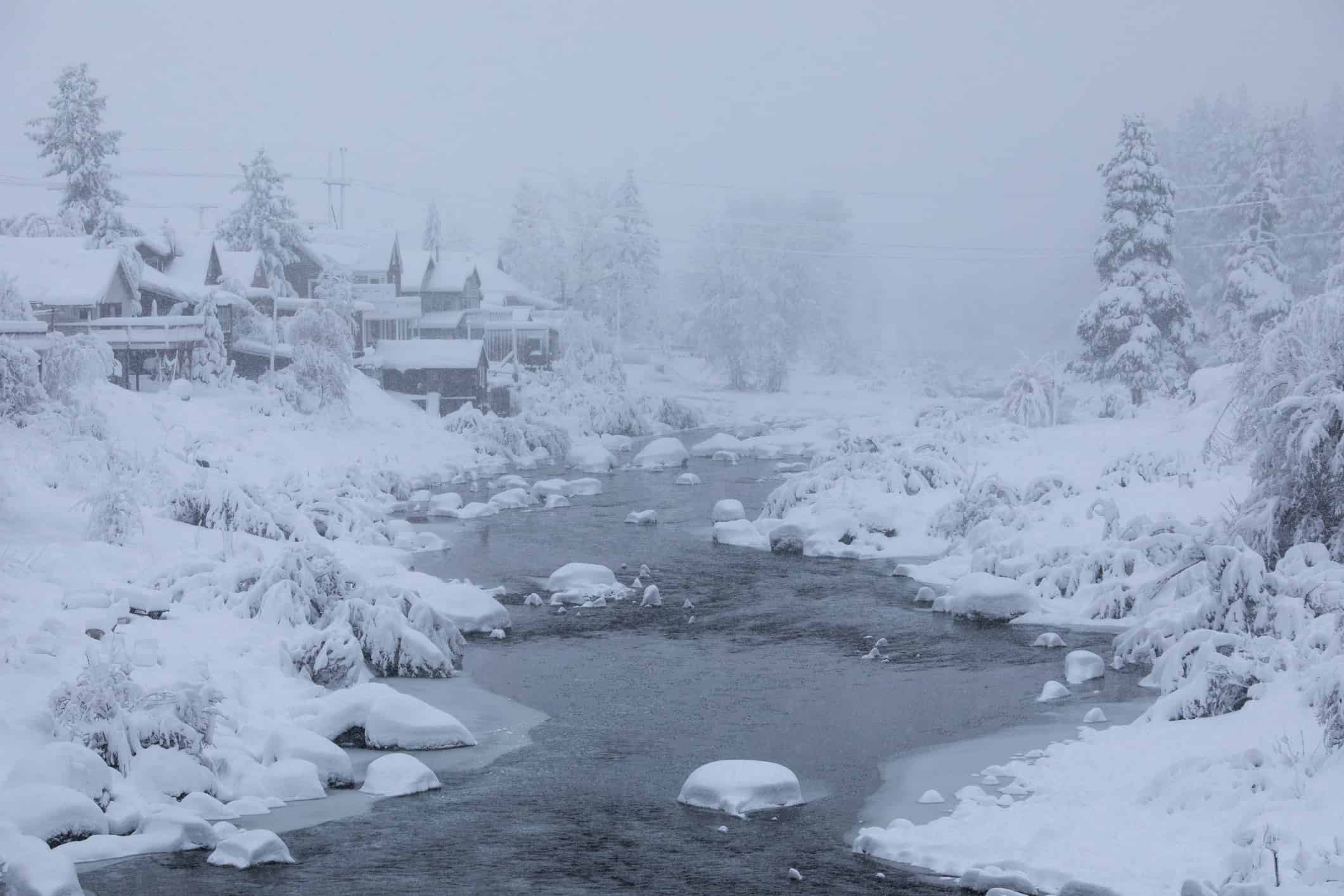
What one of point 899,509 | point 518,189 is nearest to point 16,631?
point 899,509

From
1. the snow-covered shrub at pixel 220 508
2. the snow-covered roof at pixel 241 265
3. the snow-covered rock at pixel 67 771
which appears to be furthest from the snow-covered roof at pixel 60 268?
the snow-covered rock at pixel 67 771

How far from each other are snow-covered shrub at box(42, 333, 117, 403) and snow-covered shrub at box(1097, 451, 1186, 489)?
2720 cm

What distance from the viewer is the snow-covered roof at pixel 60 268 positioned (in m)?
46.1

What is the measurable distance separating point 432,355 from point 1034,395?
28.8 meters

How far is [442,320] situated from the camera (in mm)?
73375

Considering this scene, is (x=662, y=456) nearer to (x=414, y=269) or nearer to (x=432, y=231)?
(x=414, y=269)

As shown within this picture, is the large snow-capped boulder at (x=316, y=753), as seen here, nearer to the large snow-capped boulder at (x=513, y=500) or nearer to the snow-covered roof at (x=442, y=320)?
the large snow-capped boulder at (x=513, y=500)

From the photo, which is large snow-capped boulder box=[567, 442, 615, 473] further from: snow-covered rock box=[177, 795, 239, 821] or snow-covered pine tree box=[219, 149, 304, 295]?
snow-covered rock box=[177, 795, 239, 821]

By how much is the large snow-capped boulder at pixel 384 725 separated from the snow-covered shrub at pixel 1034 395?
3202 cm

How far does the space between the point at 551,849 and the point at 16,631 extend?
8.18m

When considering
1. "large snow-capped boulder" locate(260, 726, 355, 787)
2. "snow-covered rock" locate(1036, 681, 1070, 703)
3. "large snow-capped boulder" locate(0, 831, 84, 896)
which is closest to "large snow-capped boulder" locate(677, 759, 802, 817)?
"large snow-capped boulder" locate(260, 726, 355, 787)

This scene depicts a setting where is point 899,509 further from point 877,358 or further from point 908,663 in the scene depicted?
point 877,358

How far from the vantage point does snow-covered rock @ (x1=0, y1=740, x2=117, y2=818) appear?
1275cm

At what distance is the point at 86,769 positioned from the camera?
512 inches
